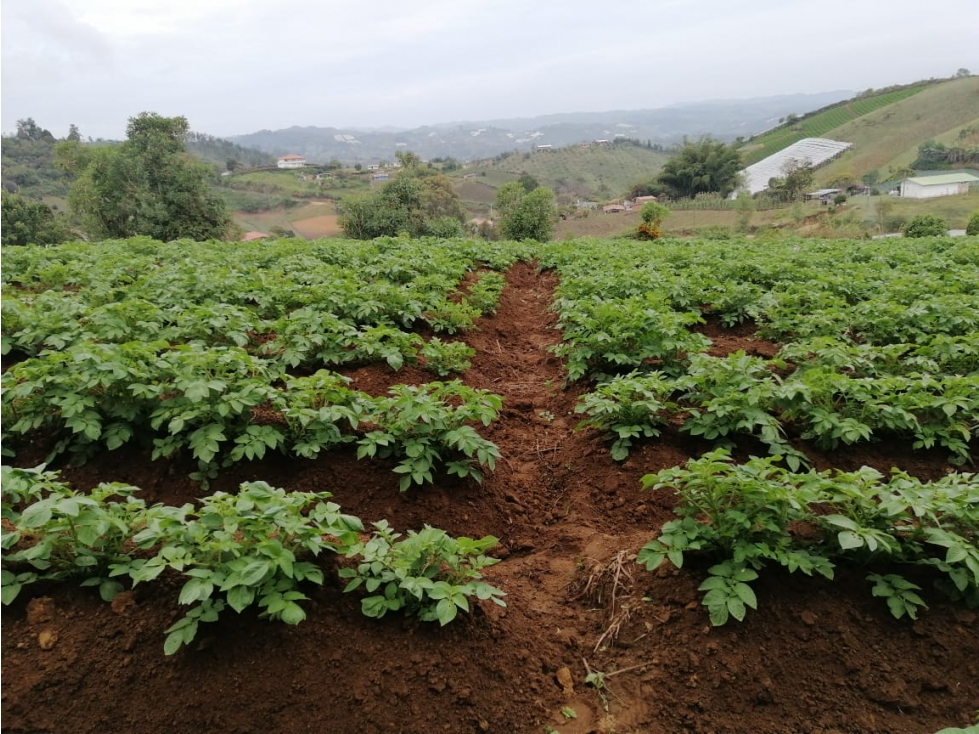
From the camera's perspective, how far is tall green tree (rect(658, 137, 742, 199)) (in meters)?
76.2

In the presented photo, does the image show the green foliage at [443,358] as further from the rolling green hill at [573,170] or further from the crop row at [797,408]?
the rolling green hill at [573,170]

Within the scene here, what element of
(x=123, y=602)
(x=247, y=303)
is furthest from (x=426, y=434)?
(x=247, y=303)

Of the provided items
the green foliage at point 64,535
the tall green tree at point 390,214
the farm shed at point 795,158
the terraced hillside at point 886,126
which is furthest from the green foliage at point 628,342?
the farm shed at point 795,158

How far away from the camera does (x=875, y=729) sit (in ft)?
7.46

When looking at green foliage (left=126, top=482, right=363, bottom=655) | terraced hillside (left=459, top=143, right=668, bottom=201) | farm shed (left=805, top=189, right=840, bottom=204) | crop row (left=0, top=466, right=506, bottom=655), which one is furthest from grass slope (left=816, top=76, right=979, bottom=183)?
Result: green foliage (left=126, top=482, right=363, bottom=655)

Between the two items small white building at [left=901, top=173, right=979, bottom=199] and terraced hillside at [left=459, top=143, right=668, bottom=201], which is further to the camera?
terraced hillside at [left=459, top=143, right=668, bottom=201]

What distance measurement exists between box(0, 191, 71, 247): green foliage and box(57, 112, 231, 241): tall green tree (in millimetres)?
2146

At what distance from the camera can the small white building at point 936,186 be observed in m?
63.3

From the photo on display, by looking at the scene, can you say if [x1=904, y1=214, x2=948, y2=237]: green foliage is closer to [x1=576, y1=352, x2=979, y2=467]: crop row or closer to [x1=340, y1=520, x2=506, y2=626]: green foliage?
[x1=576, y1=352, x2=979, y2=467]: crop row

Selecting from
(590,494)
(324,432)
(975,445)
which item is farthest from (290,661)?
(975,445)

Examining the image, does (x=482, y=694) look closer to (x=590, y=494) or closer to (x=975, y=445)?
(x=590, y=494)

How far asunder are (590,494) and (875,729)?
85.0 inches

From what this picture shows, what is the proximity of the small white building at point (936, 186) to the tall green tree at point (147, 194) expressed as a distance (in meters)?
75.6

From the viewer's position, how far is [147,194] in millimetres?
32906
